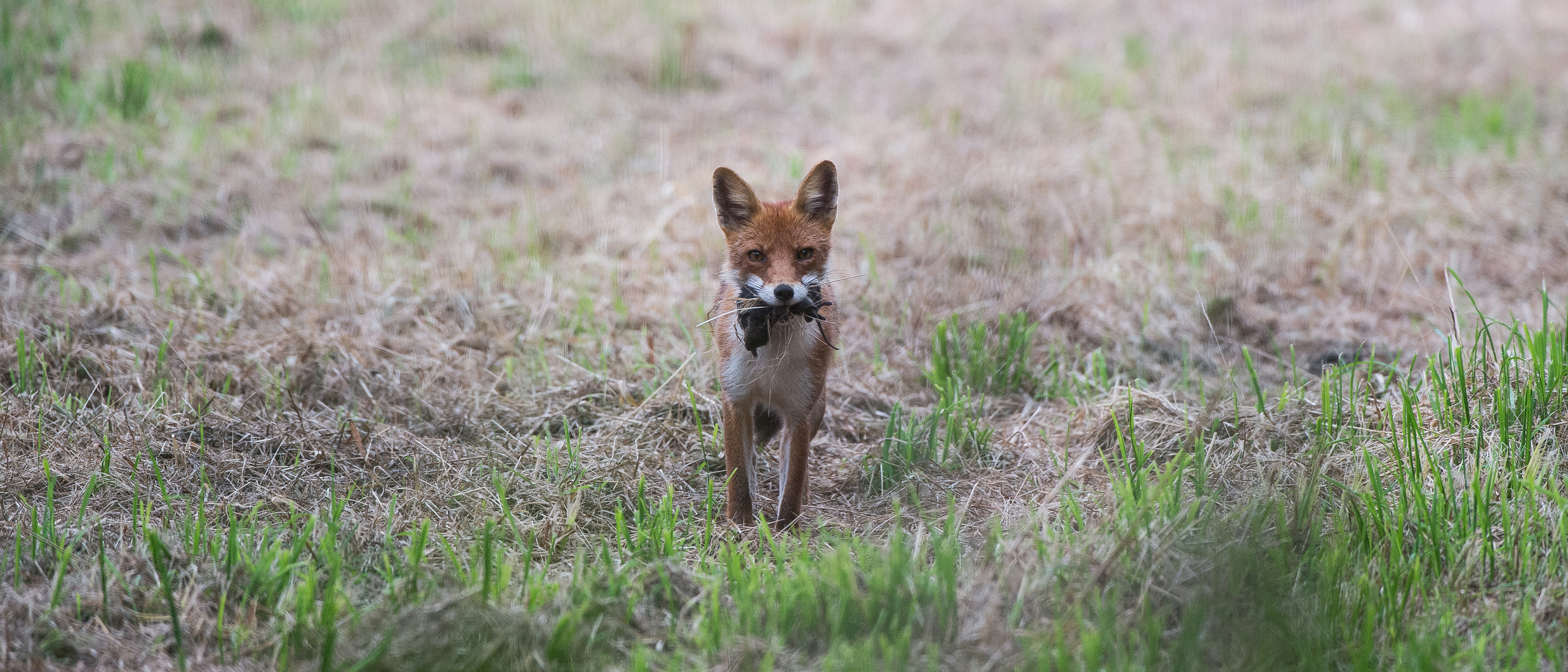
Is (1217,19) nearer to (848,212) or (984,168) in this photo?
(984,168)

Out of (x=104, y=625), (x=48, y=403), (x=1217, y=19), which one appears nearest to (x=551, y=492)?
(x=104, y=625)

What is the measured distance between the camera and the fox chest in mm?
3977

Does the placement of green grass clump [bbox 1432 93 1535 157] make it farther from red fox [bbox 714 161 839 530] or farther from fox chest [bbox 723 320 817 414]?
fox chest [bbox 723 320 817 414]

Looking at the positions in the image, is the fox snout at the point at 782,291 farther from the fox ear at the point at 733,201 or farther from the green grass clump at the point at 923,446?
the green grass clump at the point at 923,446

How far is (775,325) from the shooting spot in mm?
3994

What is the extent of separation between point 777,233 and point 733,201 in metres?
0.26

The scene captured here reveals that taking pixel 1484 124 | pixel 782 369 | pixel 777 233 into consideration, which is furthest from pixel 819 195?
pixel 1484 124

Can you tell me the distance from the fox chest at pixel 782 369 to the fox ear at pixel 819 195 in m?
0.43

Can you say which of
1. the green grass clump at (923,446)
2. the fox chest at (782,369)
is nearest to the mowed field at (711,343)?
the green grass clump at (923,446)

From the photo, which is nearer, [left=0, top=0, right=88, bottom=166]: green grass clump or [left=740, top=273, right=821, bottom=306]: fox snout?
[left=740, top=273, right=821, bottom=306]: fox snout

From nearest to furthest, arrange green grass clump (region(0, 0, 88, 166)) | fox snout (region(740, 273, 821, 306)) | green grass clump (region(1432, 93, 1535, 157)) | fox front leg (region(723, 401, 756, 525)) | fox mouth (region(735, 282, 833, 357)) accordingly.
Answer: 1. fox snout (region(740, 273, 821, 306))
2. fox mouth (region(735, 282, 833, 357))
3. fox front leg (region(723, 401, 756, 525))
4. green grass clump (region(0, 0, 88, 166))
5. green grass clump (region(1432, 93, 1535, 157))

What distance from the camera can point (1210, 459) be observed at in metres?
3.93

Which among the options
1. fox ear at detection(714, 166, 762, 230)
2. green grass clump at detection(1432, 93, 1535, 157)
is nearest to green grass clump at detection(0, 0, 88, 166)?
fox ear at detection(714, 166, 762, 230)

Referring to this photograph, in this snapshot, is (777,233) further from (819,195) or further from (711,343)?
(711,343)
